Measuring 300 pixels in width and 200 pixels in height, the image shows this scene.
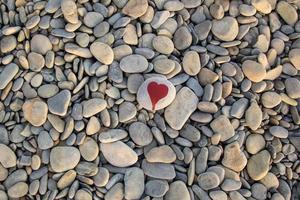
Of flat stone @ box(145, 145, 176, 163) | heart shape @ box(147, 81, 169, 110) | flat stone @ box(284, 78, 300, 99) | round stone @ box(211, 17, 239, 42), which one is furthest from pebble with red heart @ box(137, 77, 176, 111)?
flat stone @ box(284, 78, 300, 99)

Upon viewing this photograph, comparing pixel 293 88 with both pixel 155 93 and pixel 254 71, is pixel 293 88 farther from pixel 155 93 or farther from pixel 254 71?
pixel 155 93

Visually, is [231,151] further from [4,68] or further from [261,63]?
[4,68]

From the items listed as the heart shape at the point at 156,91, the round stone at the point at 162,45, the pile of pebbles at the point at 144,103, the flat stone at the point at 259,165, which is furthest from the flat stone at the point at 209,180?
the round stone at the point at 162,45

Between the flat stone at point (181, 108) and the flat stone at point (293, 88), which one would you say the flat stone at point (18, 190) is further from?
the flat stone at point (293, 88)

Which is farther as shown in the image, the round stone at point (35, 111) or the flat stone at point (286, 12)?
the flat stone at point (286, 12)

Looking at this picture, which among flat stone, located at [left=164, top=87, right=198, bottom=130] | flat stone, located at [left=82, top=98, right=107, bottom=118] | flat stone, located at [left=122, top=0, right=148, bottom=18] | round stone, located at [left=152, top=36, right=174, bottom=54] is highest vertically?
flat stone, located at [left=122, top=0, right=148, bottom=18]

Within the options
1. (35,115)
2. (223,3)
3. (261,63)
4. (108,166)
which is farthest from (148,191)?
(223,3)

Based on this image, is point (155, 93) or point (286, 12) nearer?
point (155, 93)

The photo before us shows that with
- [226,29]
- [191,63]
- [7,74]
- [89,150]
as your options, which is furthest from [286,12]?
[7,74]

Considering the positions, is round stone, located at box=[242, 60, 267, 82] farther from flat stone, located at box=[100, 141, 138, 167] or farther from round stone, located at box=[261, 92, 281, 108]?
flat stone, located at box=[100, 141, 138, 167]
